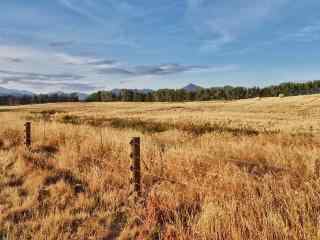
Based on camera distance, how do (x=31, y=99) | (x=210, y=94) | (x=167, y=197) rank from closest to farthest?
(x=167, y=197) → (x=31, y=99) → (x=210, y=94)

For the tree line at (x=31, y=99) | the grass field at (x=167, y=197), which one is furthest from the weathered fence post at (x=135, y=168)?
the tree line at (x=31, y=99)

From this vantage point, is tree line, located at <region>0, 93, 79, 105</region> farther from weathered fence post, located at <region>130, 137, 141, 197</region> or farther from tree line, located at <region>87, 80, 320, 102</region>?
weathered fence post, located at <region>130, 137, 141, 197</region>

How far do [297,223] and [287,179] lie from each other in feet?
5.88

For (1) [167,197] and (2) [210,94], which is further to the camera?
(2) [210,94]

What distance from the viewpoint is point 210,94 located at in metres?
165

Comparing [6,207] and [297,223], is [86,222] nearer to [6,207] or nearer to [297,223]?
[6,207]

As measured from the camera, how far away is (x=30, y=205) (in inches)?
228

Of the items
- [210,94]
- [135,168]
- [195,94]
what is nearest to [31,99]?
[195,94]

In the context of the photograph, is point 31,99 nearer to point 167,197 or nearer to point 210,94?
point 210,94

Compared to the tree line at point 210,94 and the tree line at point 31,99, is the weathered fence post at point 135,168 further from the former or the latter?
the tree line at point 31,99

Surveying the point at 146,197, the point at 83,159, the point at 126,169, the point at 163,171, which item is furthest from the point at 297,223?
the point at 83,159

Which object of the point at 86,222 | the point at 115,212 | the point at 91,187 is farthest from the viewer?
the point at 91,187

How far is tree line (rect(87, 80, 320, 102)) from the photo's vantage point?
16175 centimetres

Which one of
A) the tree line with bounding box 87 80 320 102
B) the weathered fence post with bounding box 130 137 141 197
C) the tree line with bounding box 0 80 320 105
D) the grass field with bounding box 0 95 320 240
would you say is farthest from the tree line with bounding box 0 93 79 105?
the weathered fence post with bounding box 130 137 141 197
